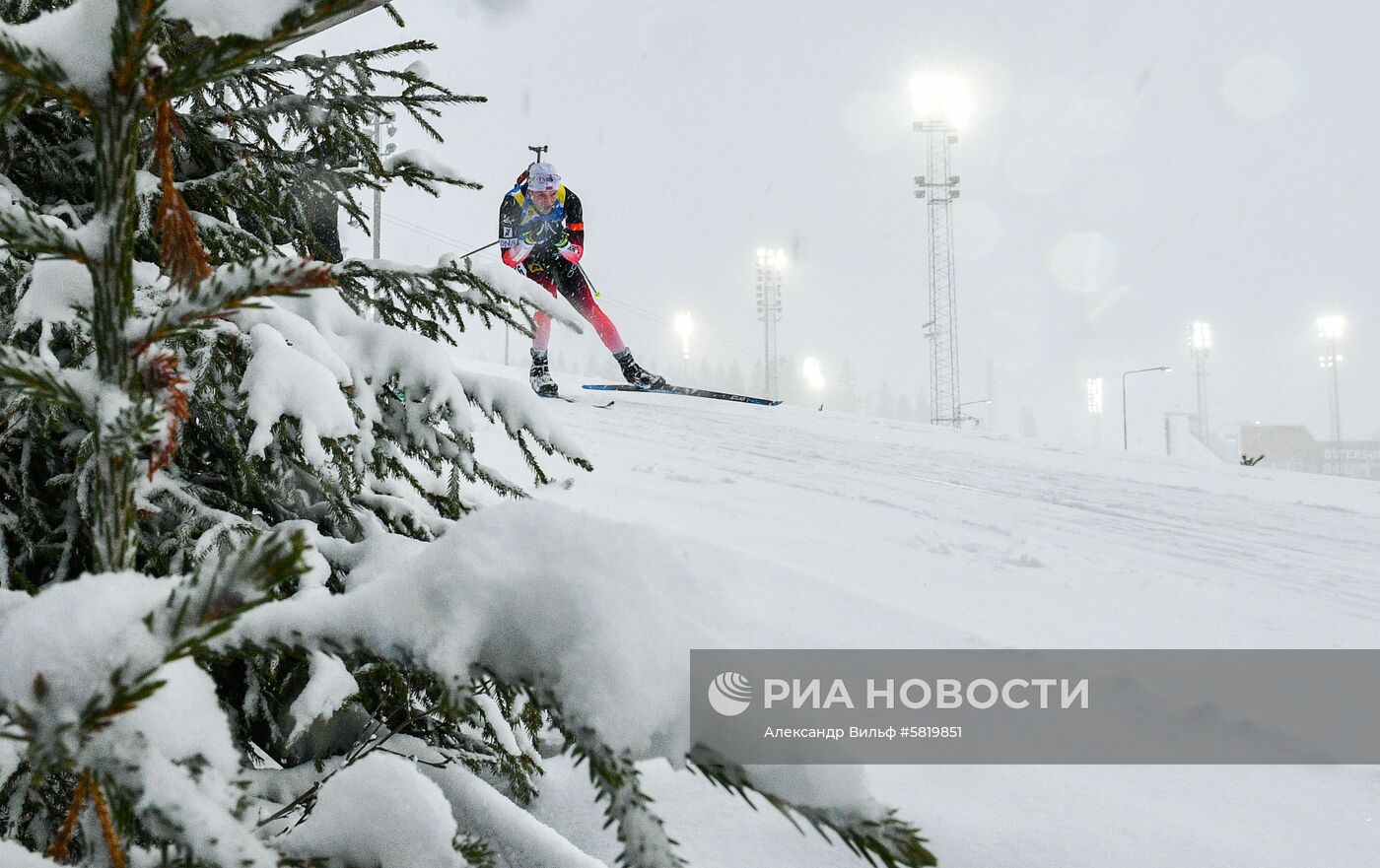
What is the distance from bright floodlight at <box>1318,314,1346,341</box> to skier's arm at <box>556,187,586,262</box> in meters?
65.4

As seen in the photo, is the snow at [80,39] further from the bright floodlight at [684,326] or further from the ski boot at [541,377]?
the bright floodlight at [684,326]

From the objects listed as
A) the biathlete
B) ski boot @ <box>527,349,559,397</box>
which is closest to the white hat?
the biathlete

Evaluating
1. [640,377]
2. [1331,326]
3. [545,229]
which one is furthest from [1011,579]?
[1331,326]

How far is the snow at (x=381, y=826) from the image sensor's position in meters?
0.83

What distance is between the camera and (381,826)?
2.80 ft

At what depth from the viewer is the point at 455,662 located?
624 mm

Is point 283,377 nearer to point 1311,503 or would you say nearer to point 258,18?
point 258,18

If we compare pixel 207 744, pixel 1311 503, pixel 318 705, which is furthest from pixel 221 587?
pixel 1311 503

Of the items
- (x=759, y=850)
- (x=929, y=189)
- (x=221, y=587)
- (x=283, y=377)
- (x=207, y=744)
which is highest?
(x=929, y=189)

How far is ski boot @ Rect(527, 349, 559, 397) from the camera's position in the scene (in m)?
11.2

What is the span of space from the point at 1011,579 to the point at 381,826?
378 cm

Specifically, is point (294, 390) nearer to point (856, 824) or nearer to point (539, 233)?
point (856, 824)

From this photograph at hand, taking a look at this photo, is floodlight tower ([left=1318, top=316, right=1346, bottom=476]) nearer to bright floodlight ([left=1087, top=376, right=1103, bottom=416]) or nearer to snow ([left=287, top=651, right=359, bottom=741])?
bright floodlight ([left=1087, top=376, right=1103, bottom=416])

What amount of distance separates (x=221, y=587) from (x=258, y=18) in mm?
503
